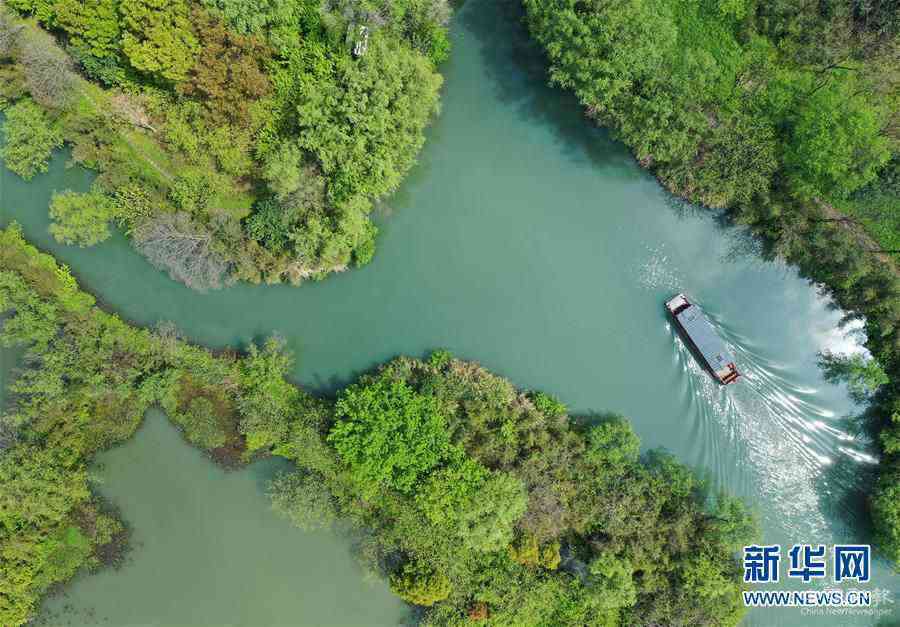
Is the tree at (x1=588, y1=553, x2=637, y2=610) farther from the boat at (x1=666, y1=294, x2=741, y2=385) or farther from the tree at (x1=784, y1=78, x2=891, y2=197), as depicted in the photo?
the tree at (x1=784, y1=78, x2=891, y2=197)

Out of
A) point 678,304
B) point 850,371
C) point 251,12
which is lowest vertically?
point 678,304

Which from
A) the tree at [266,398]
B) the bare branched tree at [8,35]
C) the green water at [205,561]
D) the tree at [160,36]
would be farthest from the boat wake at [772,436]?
the bare branched tree at [8,35]

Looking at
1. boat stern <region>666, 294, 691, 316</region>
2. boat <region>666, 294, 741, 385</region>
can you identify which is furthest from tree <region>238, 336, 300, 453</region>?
boat <region>666, 294, 741, 385</region>

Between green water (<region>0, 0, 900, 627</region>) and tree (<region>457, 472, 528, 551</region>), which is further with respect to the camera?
green water (<region>0, 0, 900, 627</region>)

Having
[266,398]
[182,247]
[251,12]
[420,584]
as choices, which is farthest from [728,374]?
[251,12]

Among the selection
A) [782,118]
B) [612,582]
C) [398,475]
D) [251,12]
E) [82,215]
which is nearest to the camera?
[251,12]

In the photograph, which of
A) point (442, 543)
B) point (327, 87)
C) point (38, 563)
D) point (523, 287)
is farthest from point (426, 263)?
point (38, 563)

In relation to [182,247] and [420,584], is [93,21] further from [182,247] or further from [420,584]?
[420,584]
